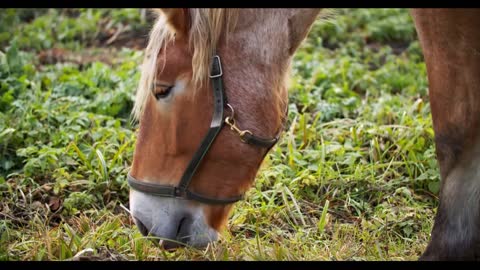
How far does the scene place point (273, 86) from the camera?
3.11m

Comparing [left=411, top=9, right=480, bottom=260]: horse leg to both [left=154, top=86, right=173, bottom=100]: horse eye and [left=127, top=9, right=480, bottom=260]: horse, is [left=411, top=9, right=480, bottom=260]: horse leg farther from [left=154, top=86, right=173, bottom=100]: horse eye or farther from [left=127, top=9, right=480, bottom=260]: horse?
[left=154, top=86, right=173, bottom=100]: horse eye

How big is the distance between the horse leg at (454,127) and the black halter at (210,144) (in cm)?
75

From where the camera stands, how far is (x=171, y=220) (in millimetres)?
3146

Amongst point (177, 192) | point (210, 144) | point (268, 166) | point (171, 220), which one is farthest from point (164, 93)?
point (268, 166)

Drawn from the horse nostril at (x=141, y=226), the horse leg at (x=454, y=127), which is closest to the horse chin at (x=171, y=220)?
the horse nostril at (x=141, y=226)

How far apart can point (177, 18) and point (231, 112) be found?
1.45ft

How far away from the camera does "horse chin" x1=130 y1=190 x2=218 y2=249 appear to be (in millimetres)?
3146

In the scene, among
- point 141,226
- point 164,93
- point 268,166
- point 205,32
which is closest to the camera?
point 205,32

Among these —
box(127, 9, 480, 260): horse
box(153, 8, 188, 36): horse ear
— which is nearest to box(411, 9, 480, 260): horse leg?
box(127, 9, 480, 260): horse

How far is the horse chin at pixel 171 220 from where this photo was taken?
10.3 feet

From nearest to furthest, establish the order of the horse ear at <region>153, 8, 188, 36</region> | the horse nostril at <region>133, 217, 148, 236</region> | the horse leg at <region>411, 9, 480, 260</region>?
1. the horse ear at <region>153, 8, 188, 36</region>
2. the horse leg at <region>411, 9, 480, 260</region>
3. the horse nostril at <region>133, 217, 148, 236</region>

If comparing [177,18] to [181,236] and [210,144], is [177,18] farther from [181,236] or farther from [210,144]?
[181,236]

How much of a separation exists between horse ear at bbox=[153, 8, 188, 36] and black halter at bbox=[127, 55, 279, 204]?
0.18 meters
